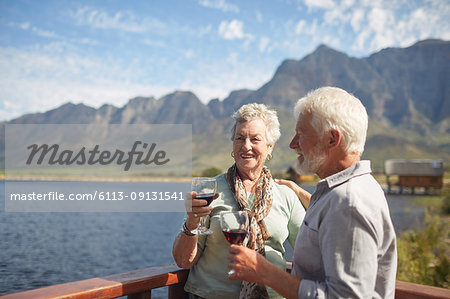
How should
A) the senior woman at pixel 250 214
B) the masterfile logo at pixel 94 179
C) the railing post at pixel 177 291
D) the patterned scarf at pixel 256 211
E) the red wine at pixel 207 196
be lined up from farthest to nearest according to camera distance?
the masterfile logo at pixel 94 179 → the railing post at pixel 177 291 → the senior woman at pixel 250 214 → the patterned scarf at pixel 256 211 → the red wine at pixel 207 196

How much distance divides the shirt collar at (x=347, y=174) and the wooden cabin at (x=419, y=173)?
50719mm

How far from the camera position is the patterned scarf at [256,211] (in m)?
2.39

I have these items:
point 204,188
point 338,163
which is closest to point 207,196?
point 204,188

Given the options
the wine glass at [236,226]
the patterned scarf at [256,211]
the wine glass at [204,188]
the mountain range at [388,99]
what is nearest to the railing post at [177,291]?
the patterned scarf at [256,211]

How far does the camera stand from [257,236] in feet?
8.36

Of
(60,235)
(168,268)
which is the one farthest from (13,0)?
(168,268)

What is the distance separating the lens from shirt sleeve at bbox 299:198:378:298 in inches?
55.9

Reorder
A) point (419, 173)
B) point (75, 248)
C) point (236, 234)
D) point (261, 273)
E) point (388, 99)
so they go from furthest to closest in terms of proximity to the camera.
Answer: point (388, 99)
point (419, 173)
point (75, 248)
point (236, 234)
point (261, 273)

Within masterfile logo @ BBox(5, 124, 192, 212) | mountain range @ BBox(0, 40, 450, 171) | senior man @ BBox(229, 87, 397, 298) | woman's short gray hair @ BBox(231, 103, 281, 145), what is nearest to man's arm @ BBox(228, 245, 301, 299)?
senior man @ BBox(229, 87, 397, 298)

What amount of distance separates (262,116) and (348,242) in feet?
5.09

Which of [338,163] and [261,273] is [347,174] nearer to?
[338,163]

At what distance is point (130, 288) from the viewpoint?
2148 millimetres

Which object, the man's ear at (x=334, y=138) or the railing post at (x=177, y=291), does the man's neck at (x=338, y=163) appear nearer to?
the man's ear at (x=334, y=138)

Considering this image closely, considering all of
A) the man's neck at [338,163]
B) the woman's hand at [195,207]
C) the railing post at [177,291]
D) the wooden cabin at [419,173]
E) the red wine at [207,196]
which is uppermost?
the man's neck at [338,163]
